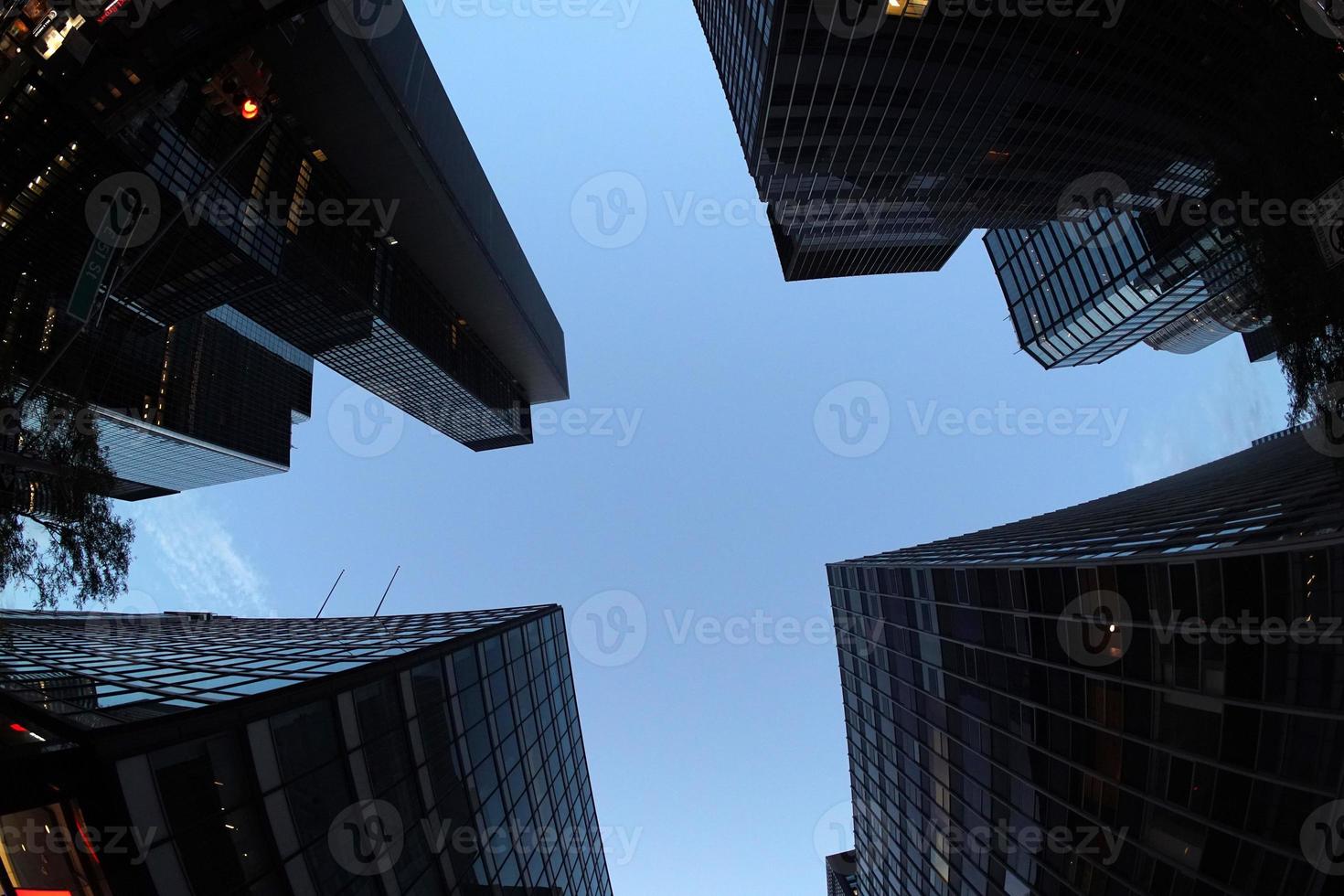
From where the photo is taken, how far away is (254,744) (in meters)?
12.0

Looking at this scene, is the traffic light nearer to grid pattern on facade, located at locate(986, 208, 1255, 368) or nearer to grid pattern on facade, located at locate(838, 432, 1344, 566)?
grid pattern on facade, located at locate(838, 432, 1344, 566)

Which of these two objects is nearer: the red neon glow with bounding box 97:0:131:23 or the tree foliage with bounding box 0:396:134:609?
the tree foliage with bounding box 0:396:134:609

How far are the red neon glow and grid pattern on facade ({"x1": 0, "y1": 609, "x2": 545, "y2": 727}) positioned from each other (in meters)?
33.3

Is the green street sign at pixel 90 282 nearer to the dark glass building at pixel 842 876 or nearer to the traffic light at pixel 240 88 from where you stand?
the traffic light at pixel 240 88

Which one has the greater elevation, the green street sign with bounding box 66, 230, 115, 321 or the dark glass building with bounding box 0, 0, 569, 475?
the dark glass building with bounding box 0, 0, 569, 475

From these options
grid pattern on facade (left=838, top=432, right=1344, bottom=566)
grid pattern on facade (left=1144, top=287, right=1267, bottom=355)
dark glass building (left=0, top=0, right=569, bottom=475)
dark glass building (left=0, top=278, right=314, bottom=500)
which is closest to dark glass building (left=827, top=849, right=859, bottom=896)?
grid pattern on facade (left=838, top=432, right=1344, bottom=566)

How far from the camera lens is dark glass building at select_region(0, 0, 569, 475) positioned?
121 ft

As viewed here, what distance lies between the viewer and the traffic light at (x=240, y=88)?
16.7m

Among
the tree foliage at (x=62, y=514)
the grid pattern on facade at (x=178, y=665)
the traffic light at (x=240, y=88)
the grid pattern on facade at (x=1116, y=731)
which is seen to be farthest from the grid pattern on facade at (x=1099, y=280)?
the tree foliage at (x=62, y=514)

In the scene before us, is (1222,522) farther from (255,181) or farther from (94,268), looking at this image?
(255,181)

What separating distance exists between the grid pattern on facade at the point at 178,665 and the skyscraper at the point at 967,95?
43.2 metres

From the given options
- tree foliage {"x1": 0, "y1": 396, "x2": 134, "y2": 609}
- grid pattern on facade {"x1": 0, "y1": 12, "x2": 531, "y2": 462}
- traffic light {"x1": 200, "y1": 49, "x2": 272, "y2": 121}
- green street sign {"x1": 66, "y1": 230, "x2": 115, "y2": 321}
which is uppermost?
grid pattern on facade {"x1": 0, "y1": 12, "x2": 531, "y2": 462}

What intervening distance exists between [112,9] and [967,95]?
55.6m

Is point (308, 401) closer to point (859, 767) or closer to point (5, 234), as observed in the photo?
point (5, 234)
